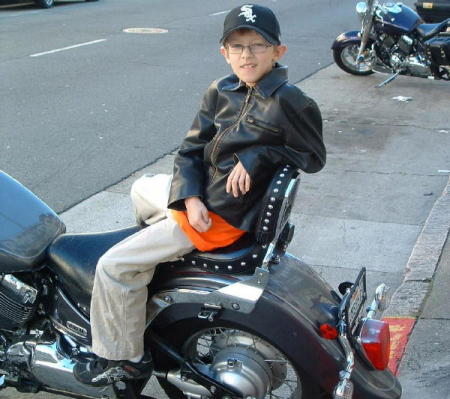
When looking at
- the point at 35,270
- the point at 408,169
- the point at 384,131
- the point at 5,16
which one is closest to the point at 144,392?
the point at 35,270

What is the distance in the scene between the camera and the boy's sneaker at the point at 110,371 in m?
3.29

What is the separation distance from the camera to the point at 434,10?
14305 millimetres

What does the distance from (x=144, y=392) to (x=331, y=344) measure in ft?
4.06

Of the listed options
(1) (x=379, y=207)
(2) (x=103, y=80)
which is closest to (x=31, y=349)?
(1) (x=379, y=207)

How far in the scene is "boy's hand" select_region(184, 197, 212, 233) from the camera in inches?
122

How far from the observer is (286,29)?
16.8 m

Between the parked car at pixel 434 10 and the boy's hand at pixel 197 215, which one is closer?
the boy's hand at pixel 197 215

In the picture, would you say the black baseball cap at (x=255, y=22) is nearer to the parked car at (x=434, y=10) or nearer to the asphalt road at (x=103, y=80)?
the asphalt road at (x=103, y=80)

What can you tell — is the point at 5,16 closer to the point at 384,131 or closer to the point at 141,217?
the point at 384,131

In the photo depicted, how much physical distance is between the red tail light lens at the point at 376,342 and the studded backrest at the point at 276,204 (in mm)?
544

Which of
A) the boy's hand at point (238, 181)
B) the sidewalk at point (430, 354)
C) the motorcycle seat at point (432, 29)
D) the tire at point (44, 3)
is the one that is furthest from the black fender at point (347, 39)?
the tire at point (44, 3)

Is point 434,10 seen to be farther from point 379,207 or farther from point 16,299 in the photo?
point 16,299

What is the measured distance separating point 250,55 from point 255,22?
0.13 meters

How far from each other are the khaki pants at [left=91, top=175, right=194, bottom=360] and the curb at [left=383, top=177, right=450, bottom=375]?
59.7 inches
